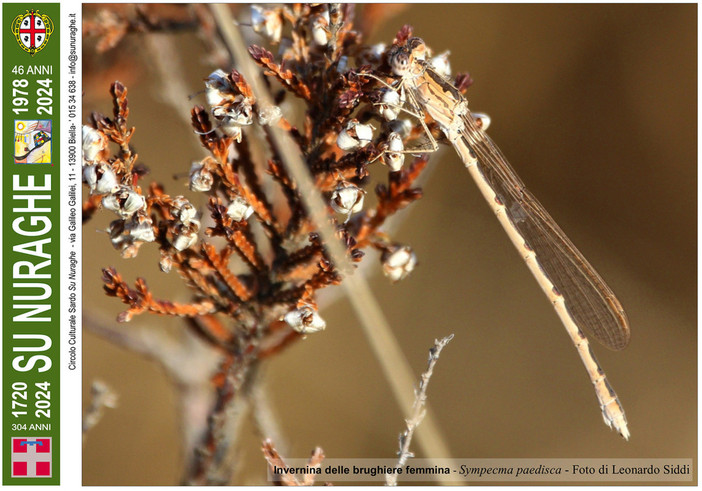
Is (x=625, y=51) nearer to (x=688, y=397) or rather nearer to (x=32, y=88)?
(x=688, y=397)

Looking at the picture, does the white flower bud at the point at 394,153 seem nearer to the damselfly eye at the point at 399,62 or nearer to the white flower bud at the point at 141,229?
the damselfly eye at the point at 399,62

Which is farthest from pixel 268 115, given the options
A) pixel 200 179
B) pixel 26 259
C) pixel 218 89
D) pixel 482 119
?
pixel 26 259

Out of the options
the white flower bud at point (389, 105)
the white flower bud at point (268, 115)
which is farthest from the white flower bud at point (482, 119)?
the white flower bud at point (268, 115)

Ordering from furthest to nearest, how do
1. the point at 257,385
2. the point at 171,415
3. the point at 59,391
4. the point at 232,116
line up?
the point at 171,415
the point at 257,385
the point at 59,391
the point at 232,116

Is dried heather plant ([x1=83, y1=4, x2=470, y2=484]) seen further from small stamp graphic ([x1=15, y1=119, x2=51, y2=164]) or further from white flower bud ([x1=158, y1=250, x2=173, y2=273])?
small stamp graphic ([x1=15, y1=119, x2=51, y2=164])

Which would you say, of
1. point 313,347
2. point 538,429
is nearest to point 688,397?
point 538,429

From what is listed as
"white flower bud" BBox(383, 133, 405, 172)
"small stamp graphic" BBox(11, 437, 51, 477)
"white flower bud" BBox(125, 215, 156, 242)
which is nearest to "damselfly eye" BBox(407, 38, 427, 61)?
"white flower bud" BBox(383, 133, 405, 172)

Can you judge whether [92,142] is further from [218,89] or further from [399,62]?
[399,62]
